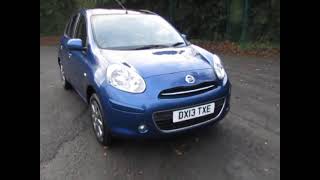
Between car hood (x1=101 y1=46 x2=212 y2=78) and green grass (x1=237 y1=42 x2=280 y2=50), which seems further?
green grass (x1=237 y1=42 x2=280 y2=50)

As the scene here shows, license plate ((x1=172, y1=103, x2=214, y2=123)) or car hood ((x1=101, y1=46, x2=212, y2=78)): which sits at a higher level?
car hood ((x1=101, y1=46, x2=212, y2=78))

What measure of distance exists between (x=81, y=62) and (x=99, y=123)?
107 centimetres

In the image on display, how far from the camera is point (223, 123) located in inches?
Answer: 207

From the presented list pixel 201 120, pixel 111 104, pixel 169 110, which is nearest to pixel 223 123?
pixel 201 120

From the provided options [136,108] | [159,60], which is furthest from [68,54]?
[136,108]

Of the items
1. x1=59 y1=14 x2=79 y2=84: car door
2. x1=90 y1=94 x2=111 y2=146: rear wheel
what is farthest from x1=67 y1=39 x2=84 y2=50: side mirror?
x1=59 y1=14 x2=79 y2=84: car door

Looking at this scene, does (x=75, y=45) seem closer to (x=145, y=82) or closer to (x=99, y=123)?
(x=99, y=123)

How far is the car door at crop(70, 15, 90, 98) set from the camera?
5.10 meters

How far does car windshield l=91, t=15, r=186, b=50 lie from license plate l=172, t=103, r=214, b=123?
1.23 meters

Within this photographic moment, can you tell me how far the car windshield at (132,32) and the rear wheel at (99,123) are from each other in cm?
76

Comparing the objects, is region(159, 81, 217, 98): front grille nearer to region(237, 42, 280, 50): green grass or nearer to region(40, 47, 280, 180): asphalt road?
region(40, 47, 280, 180): asphalt road

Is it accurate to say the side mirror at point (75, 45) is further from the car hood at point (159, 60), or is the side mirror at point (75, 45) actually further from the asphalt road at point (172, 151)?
the asphalt road at point (172, 151)

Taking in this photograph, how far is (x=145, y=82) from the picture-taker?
4.14 meters
